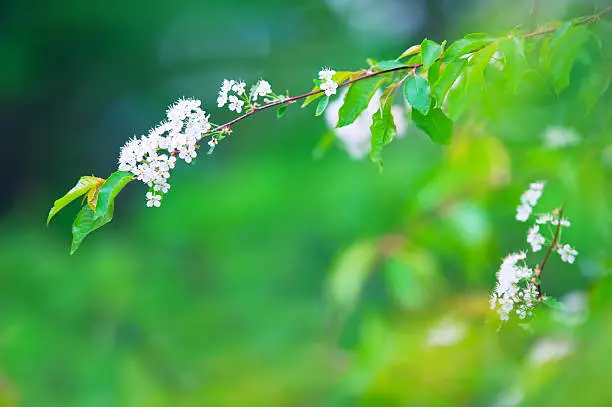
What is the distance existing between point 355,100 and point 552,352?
0.74 m

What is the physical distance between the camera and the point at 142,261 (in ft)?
8.73

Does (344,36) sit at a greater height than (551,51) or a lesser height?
greater

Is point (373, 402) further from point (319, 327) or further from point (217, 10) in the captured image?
point (217, 10)

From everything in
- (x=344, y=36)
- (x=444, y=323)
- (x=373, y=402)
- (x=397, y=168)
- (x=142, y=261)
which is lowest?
(x=373, y=402)

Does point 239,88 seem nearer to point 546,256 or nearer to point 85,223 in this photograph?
point 85,223

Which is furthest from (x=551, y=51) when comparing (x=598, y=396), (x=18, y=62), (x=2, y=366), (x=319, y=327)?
(x=18, y=62)

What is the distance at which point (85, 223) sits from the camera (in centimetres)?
61

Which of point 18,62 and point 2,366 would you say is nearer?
point 2,366

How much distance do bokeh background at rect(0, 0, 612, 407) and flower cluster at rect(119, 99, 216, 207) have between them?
39 centimetres

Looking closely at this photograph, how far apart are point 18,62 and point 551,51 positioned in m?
2.84

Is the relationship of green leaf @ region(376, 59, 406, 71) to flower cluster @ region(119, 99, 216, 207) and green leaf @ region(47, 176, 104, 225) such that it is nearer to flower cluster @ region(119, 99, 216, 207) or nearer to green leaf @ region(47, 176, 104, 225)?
flower cluster @ region(119, 99, 216, 207)

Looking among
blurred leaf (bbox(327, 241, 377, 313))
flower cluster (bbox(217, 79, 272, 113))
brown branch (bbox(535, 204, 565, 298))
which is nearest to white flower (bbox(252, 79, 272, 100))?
flower cluster (bbox(217, 79, 272, 113))

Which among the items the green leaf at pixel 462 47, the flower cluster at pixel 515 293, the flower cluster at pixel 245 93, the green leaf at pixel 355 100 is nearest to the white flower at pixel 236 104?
the flower cluster at pixel 245 93

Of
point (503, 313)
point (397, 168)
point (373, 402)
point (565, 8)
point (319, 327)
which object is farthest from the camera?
point (397, 168)
